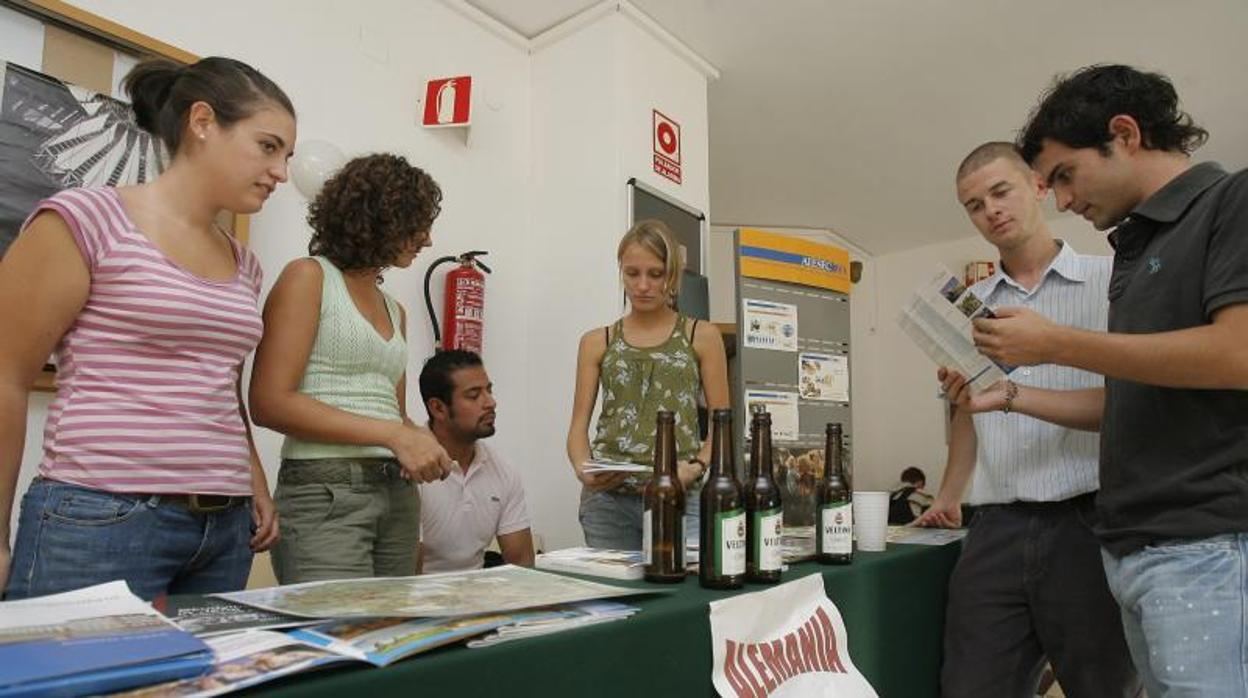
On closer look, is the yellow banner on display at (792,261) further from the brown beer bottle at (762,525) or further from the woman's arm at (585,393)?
the brown beer bottle at (762,525)

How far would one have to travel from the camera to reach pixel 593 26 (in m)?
3.16

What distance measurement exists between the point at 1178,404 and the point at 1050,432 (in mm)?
397

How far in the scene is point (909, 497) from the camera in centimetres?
580

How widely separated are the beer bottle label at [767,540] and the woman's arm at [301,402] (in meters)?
0.50

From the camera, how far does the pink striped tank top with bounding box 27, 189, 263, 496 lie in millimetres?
1009

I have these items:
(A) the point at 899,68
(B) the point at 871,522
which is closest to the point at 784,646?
(B) the point at 871,522

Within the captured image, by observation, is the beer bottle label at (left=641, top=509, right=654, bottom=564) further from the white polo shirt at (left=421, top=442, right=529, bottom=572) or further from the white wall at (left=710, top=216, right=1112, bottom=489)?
the white wall at (left=710, top=216, right=1112, bottom=489)

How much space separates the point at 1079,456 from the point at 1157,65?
10.9 ft

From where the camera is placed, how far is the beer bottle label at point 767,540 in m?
1.18

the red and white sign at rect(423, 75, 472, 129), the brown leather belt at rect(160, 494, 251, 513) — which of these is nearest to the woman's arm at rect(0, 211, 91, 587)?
the brown leather belt at rect(160, 494, 251, 513)

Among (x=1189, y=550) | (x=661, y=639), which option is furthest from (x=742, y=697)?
(x=1189, y=550)

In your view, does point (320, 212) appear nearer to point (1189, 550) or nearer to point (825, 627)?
point (825, 627)

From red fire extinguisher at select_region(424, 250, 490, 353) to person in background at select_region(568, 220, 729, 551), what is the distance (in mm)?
756

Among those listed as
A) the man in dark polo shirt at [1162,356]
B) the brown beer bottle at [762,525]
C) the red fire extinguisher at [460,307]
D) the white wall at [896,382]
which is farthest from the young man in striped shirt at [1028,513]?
the white wall at [896,382]
